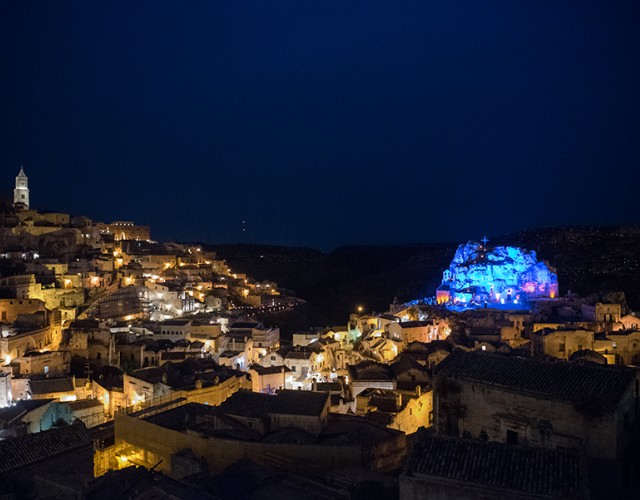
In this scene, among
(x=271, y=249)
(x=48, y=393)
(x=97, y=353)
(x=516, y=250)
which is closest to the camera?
(x=48, y=393)

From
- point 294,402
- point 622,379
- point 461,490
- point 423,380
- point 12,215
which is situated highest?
point 12,215

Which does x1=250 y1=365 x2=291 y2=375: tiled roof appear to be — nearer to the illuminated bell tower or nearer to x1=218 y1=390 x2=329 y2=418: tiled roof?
x1=218 y1=390 x2=329 y2=418: tiled roof

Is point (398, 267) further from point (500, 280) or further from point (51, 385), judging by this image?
point (51, 385)

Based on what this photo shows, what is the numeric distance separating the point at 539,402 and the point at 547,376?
0.71 metres

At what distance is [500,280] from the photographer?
57.2m

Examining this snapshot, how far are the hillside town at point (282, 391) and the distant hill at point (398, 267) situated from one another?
11523mm

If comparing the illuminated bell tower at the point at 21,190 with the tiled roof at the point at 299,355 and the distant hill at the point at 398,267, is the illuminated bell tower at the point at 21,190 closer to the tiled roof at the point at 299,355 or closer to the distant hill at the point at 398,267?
the distant hill at the point at 398,267

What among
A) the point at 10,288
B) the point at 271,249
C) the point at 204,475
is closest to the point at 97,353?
the point at 10,288

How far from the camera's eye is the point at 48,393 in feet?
75.5

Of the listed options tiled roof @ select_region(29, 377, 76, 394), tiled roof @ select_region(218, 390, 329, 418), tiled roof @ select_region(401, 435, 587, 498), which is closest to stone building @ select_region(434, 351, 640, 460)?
tiled roof @ select_region(401, 435, 587, 498)

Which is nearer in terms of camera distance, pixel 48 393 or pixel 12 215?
pixel 48 393

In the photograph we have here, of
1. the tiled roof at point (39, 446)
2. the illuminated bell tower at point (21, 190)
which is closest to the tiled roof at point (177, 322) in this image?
the tiled roof at point (39, 446)

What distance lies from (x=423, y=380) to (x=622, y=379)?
1646 cm

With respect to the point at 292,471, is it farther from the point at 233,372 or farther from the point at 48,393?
the point at 48,393
